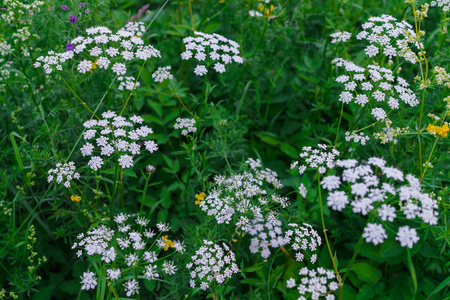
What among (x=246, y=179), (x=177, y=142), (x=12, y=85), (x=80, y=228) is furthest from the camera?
(x=177, y=142)

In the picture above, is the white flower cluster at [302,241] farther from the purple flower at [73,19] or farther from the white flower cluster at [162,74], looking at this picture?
the purple flower at [73,19]

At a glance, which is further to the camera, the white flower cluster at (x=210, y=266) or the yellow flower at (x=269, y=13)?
the yellow flower at (x=269, y=13)

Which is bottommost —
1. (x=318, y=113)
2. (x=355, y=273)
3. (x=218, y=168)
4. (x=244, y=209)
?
(x=355, y=273)

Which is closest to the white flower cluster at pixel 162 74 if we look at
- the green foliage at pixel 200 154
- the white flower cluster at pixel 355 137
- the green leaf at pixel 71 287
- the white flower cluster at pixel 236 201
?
the green foliage at pixel 200 154

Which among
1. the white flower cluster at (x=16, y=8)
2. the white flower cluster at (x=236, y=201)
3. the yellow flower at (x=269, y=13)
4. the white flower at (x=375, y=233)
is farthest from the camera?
the yellow flower at (x=269, y=13)

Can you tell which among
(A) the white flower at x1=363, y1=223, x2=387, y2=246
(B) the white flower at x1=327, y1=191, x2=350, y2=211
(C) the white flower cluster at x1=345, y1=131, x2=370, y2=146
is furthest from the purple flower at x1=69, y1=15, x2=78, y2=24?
(A) the white flower at x1=363, y1=223, x2=387, y2=246

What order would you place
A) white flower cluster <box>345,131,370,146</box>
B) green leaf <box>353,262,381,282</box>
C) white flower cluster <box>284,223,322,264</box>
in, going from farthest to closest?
green leaf <box>353,262,381,282</box> → white flower cluster <box>345,131,370,146</box> → white flower cluster <box>284,223,322,264</box>

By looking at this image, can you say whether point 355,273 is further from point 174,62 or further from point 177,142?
point 174,62

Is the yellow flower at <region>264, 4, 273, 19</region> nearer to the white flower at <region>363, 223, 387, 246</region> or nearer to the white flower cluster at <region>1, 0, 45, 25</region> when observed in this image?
the white flower cluster at <region>1, 0, 45, 25</region>

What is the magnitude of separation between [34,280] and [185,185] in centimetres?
169

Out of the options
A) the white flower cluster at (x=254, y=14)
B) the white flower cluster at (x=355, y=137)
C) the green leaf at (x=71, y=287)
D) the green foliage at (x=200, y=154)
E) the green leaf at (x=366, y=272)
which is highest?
the white flower cluster at (x=254, y=14)

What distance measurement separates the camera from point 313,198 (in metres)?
4.05

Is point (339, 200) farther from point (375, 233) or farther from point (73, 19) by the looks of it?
point (73, 19)

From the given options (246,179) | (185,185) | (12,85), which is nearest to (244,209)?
(246,179)
